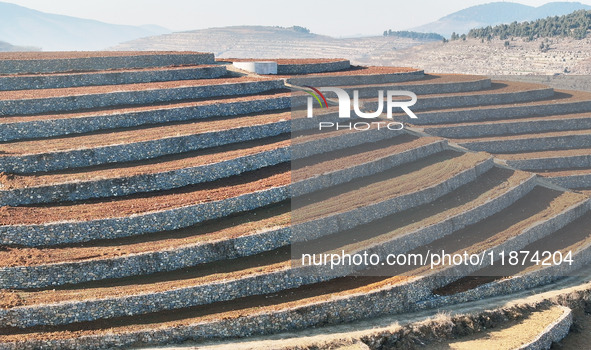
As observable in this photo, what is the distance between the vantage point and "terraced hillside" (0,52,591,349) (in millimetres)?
29562

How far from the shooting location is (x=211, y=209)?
1382 inches

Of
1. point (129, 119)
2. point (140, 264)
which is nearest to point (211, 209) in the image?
point (140, 264)

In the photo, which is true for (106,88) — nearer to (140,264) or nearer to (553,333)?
(140,264)

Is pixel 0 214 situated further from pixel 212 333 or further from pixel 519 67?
pixel 519 67

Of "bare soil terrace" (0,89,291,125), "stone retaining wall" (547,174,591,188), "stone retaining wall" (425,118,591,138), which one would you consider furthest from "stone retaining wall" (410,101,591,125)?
"bare soil terrace" (0,89,291,125)

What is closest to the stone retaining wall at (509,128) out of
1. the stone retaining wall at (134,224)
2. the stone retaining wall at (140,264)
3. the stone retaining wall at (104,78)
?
the stone retaining wall at (104,78)

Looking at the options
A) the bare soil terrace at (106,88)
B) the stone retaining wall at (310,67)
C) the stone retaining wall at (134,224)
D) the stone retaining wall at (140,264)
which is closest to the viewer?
the stone retaining wall at (140,264)

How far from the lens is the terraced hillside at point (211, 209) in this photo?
97.0 ft

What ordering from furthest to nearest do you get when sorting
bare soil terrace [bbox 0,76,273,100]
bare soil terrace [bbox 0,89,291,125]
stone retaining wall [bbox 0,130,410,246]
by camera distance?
bare soil terrace [bbox 0,76,273,100], bare soil terrace [bbox 0,89,291,125], stone retaining wall [bbox 0,130,410,246]

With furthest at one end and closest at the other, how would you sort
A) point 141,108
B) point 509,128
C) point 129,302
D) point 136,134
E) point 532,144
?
point 509,128, point 532,144, point 141,108, point 136,134, point 129,302

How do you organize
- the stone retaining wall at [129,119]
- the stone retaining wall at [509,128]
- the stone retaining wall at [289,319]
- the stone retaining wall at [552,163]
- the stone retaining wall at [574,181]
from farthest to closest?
the stone retaining wall at [509,128] < the stone retaining wall at [552,163] < the stone retaining wall at [574,181] < the stone retaining wall at [129,119] < the stone retaining wall at [289,319]

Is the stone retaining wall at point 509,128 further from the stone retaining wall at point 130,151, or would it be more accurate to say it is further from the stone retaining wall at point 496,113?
the stone retaining wall at point 130,151

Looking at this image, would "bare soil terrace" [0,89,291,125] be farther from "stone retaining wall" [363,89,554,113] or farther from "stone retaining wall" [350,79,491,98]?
"stone retaining wall" [363,89,554,113]

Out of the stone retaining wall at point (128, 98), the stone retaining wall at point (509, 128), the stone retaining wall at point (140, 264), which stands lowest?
the stone retaining wall at point (140, 264)
